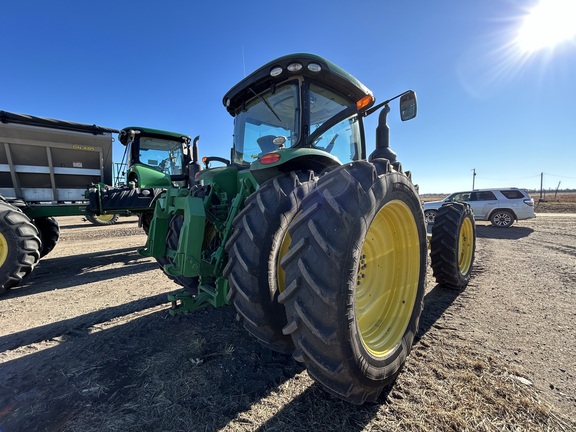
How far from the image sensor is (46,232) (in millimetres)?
5660

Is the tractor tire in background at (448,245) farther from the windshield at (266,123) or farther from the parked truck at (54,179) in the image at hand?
the parked truck at (54,179)

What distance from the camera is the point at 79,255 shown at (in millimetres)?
6371

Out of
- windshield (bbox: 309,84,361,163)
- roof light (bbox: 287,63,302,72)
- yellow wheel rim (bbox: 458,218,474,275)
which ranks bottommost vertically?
yellow wheel rim (bbox: 458,218,474,275)

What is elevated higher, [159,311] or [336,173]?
[336,173]

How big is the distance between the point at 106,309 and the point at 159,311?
73 cm

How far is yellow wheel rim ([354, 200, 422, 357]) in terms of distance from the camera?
183cm

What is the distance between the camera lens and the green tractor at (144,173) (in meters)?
5.14

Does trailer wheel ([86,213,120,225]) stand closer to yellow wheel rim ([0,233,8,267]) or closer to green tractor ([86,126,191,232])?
green tractor ([86,126,191,232])

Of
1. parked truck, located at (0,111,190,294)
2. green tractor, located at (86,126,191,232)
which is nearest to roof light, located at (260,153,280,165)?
green tractor, located at (86,126,191,232)

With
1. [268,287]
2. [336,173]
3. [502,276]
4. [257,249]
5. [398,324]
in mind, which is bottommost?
[502,276]

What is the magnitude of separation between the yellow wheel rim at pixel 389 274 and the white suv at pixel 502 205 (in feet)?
31.4

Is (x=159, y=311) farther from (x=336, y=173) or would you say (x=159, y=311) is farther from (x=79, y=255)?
(x=79, y=255)

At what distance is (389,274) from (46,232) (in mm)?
7143

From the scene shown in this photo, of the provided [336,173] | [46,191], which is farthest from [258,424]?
[46,191]
